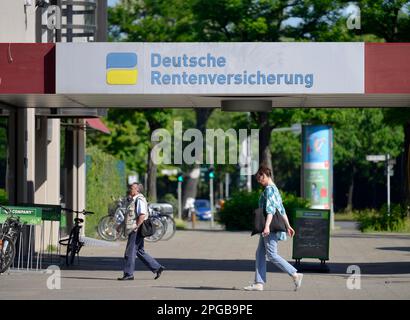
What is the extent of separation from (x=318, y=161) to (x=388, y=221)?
522 cm

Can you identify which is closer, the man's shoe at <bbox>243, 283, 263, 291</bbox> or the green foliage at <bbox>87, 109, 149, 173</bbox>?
the man's shoe at <bbox>243, 283, 263, 291</bbox>

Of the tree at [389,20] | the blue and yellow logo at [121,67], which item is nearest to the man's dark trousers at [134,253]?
the blue and yellow logo at [121,67]

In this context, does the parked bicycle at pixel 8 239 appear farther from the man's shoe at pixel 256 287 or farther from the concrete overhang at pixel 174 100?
the man's shoe at pixel 256 287

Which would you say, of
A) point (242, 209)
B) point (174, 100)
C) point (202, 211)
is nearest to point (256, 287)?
point (174, 100)

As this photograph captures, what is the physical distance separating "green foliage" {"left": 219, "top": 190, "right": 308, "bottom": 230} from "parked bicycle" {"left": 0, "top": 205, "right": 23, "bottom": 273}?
23.1 meters

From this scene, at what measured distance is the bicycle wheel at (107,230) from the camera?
30.7m

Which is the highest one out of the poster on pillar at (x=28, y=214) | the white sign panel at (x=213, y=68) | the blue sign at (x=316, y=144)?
the white sign panel at (x=213, y=68)

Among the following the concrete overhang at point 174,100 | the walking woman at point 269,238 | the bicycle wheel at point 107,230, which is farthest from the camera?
the bicycle wheel at point 107,230

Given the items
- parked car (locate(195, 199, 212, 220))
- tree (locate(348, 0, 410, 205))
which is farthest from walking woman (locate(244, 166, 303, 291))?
parked car (locate(195, 199, 212, 220))

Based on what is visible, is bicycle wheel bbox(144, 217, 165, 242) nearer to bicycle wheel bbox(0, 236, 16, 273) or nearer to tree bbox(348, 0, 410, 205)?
tree bbox(348, 0, 410, 205)

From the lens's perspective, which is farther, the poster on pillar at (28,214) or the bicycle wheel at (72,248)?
the bicycle wheel at (72,248)

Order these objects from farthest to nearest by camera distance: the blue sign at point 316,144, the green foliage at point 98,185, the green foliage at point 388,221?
1. the blue sign at point 316,144
2. the green foliage at point 388,221
3. the green foliage at point 98,185

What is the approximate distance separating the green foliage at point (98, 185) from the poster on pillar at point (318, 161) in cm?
962

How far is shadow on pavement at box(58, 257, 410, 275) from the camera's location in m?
21.0
